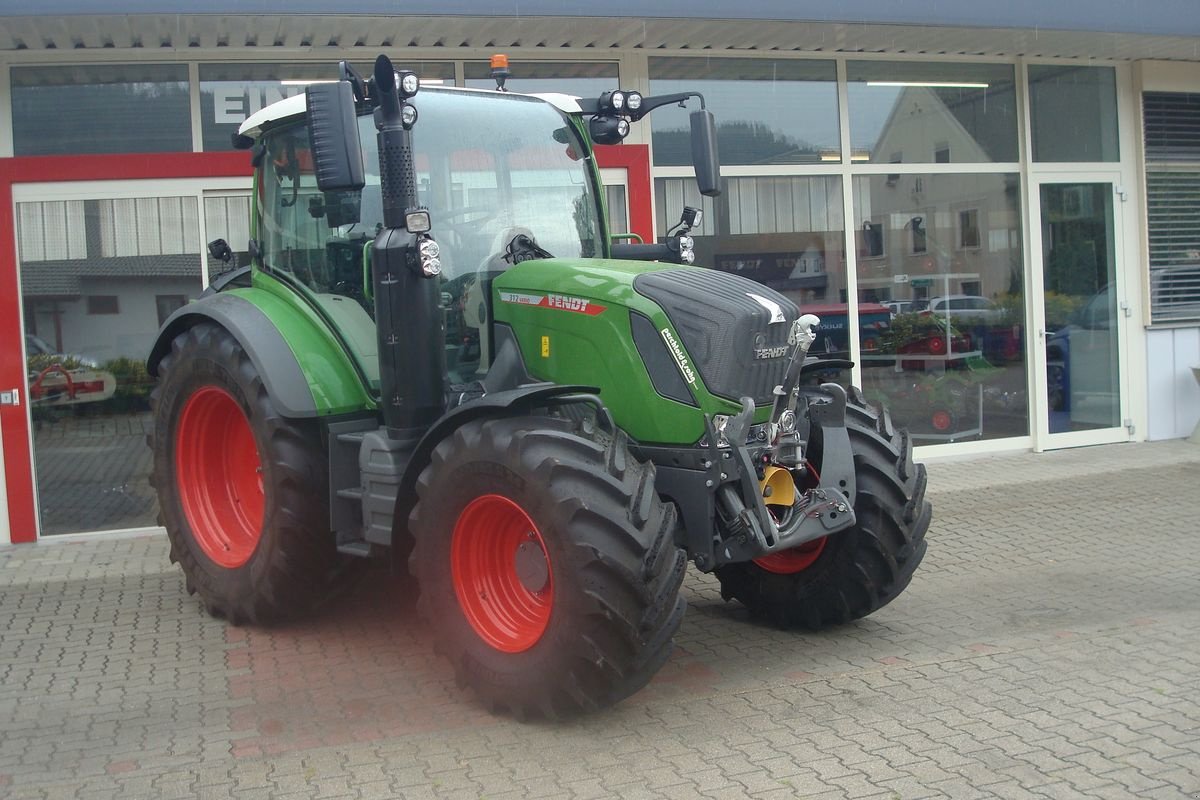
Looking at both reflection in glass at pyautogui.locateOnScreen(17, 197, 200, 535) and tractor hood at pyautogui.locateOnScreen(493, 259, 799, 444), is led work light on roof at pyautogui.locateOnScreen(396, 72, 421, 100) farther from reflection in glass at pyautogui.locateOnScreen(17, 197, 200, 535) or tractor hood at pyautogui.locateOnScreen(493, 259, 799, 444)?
reflection in glass at pyautogui.locateOnScreen(17, 197, 200, 535)

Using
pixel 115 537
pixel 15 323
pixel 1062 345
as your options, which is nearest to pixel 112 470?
pixel 115 537

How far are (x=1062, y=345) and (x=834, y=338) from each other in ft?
7.99

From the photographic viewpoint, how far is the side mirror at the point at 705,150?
5820 millimetres

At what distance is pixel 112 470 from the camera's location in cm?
869

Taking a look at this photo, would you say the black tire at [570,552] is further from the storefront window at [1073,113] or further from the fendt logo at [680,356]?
the storefront window at [1073,113]

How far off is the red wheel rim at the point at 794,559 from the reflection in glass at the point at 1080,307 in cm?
624

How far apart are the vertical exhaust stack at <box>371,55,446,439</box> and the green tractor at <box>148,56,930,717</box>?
13mm

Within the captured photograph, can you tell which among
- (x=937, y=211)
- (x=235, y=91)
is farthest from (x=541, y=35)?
(x=937, y=211)

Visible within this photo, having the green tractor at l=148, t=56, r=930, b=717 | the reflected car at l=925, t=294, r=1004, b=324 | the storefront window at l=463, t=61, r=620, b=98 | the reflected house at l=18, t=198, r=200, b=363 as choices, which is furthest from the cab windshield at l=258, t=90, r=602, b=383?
the reflected car at l=925, t=294, r=1004, b=324

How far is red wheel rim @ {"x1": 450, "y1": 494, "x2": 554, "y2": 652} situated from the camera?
473 cm

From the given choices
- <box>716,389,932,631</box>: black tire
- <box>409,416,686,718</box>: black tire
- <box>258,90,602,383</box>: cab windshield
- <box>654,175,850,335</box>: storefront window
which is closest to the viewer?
<box>409,416,686,718</box>: black tire

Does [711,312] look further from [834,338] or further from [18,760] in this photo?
[834,338]

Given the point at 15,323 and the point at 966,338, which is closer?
the point at 15,323

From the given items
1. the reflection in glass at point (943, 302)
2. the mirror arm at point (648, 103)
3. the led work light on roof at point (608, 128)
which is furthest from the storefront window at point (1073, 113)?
the led work light on roof at point (608, 128)
